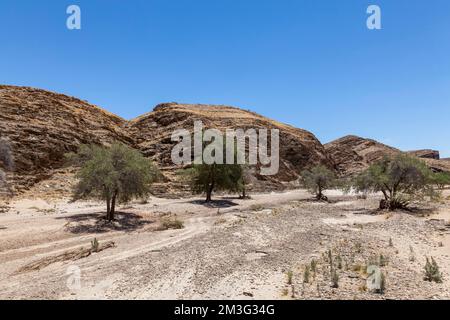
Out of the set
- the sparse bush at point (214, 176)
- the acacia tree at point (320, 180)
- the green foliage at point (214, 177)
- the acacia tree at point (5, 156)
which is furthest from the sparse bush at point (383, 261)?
the acacia tree at point (5, 156)

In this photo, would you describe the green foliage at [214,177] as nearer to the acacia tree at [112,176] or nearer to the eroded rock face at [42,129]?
the acacia tree at [112,176]

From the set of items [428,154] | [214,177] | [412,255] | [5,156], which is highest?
[428,154]

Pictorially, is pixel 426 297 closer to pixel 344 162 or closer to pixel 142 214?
pixel 142 214

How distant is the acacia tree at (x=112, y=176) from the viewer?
22.9 meters

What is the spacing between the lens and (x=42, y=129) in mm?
49688

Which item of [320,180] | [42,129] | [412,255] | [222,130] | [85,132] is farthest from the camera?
[222,130]

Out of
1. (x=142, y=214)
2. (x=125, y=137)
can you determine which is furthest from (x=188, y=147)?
(x=142, y=214)

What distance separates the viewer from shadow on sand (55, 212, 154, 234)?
21.3 meters

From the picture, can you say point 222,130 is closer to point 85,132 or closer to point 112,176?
point 85,132

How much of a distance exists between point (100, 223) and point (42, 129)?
110 feet

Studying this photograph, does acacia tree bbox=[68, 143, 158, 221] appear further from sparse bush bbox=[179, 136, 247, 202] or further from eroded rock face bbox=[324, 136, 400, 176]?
eroded rock face bbox=[324, 136, 400, 176]

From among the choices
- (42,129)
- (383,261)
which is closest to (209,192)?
(42,129)

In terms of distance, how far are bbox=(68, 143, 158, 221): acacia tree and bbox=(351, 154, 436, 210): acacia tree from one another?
2205 cm
